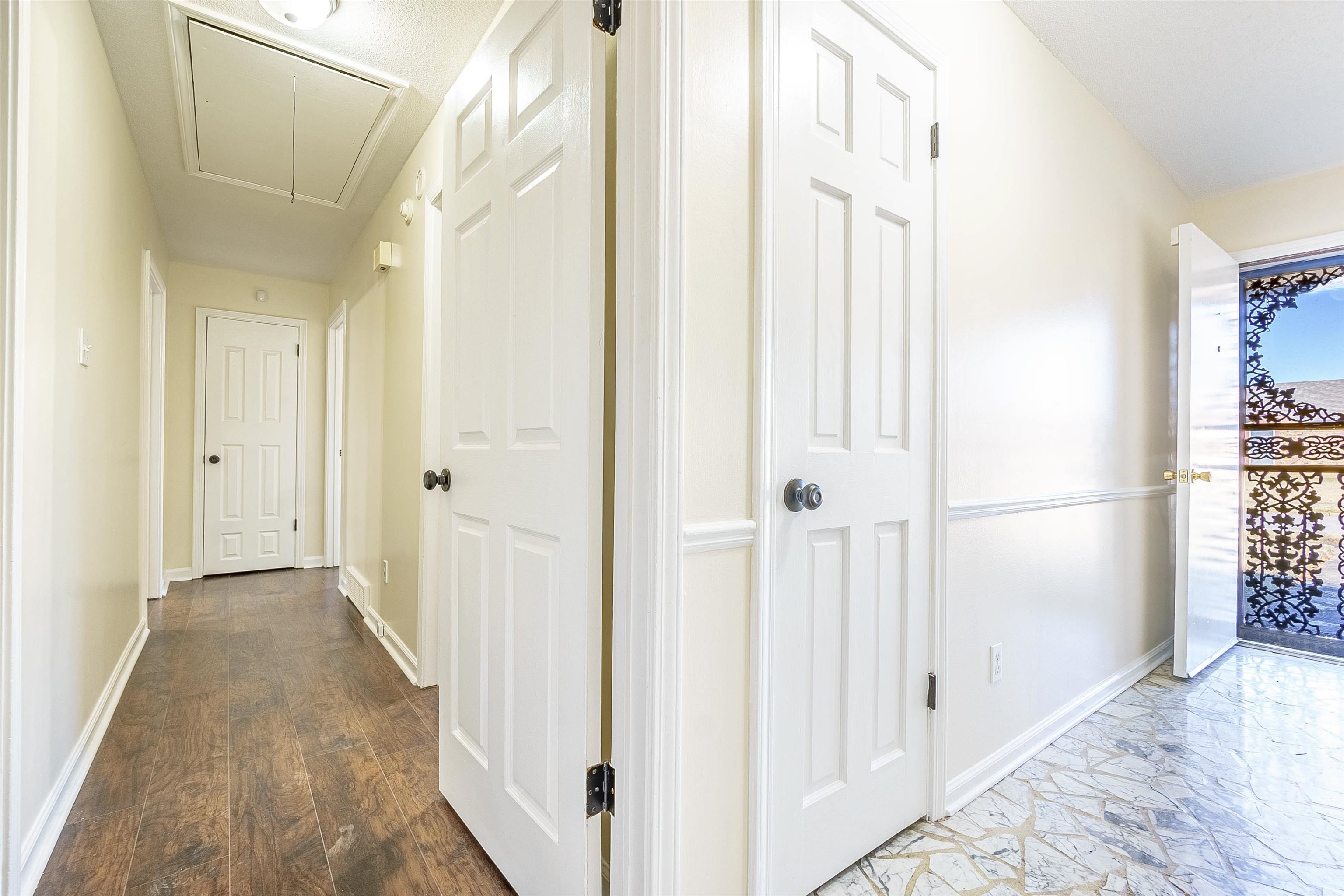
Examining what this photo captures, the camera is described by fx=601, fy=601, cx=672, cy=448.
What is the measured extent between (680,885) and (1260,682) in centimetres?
296

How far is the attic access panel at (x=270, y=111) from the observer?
2.07 meters

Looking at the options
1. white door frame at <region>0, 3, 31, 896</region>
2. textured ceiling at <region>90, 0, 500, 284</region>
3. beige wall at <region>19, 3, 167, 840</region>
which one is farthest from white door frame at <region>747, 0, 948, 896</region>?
beige wall at <region>19, 3, 167, 840</region>

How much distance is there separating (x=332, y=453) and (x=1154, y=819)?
5.34 metres

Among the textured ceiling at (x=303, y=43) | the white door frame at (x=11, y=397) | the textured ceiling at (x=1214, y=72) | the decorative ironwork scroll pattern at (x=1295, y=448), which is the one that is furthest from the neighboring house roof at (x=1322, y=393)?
the white door frame at (x=11, y=397)

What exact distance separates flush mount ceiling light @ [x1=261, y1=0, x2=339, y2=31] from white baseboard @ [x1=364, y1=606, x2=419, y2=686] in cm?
235

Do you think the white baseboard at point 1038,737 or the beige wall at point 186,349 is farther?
the beige wall at point 186,349

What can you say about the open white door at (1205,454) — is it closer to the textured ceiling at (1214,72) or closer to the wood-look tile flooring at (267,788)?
the textured ceiling at (1214,72)

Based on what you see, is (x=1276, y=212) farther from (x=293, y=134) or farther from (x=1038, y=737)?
(x=293, y=134)

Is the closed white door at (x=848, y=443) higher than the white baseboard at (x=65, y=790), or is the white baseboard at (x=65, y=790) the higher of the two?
the closed white door at (x=848, y=443)

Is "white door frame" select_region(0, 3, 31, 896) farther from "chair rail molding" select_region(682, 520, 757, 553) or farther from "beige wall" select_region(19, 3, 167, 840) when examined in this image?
"chair rail molding" select_region(682, 520, 757, 553)

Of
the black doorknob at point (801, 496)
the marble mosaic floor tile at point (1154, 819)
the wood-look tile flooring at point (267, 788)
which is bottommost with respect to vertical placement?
the wood-look tile flooring at point (267, 788)

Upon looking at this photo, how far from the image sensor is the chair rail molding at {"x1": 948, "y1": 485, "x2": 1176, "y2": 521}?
1.68m

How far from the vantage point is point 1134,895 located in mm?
1335

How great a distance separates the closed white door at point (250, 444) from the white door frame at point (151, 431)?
0.38 metres
